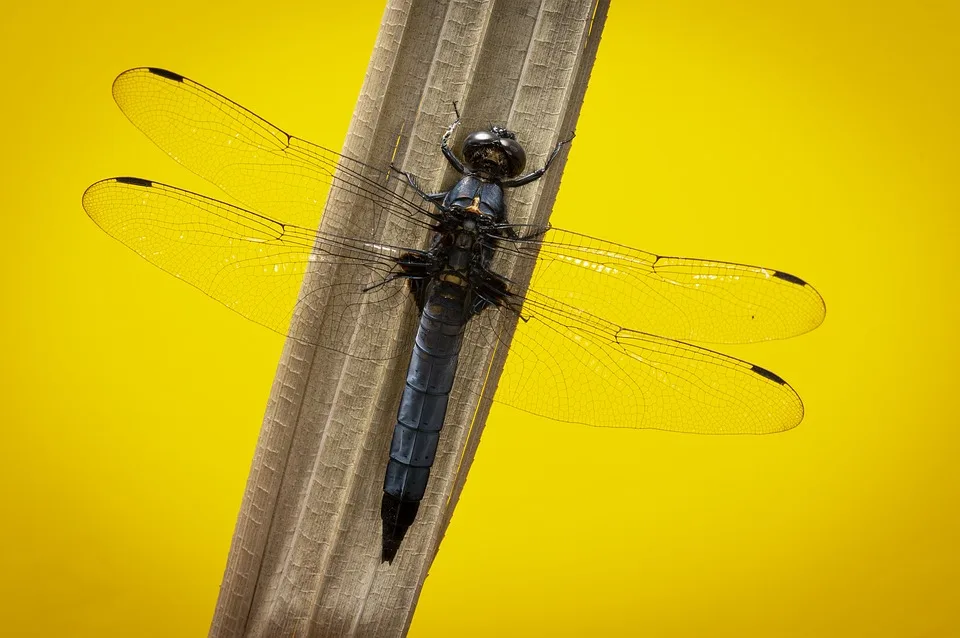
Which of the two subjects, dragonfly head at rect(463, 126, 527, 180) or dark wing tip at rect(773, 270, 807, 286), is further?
dark wing tip at rect(773, 270, 807, 286)

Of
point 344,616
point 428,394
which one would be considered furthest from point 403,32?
point 344,616

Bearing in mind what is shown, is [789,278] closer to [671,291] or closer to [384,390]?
[671,291]

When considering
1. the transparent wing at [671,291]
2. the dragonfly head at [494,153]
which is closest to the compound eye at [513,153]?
the dragonfly head at [494,153]

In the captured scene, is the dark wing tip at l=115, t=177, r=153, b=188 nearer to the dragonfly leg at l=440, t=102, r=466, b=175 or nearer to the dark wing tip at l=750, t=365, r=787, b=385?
the dragonfly leg at l=440, t=102, r=466, b=175

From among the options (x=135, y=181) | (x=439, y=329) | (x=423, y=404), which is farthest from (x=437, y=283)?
(x=135, y=181)

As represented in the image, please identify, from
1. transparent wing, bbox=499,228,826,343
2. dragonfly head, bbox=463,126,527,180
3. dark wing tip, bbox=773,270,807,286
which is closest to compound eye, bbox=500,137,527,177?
dragonfly head, bbox=463,126,527,180

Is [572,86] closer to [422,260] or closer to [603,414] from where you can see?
[422,260]
